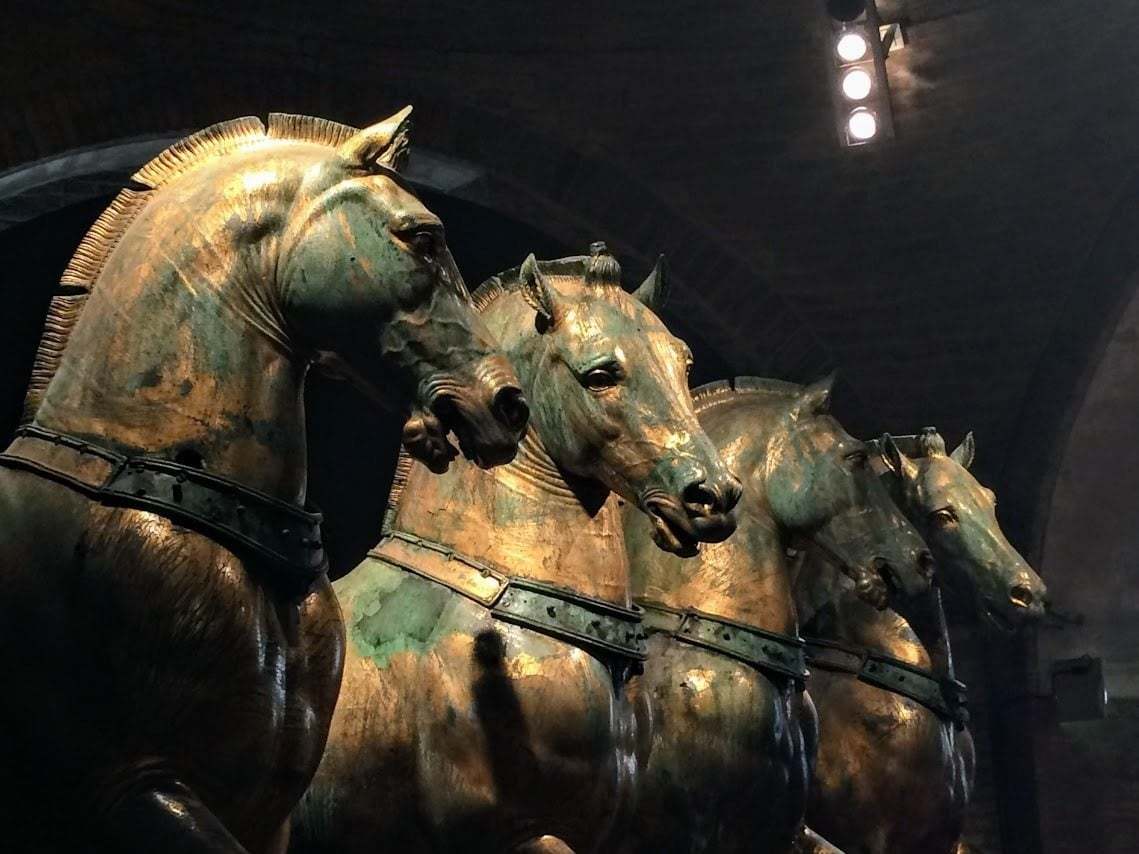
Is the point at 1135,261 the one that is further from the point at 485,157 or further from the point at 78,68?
the point at 78,68

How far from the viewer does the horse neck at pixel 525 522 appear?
A: 2.82 meters

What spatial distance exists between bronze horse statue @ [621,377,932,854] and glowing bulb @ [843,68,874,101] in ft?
9.23

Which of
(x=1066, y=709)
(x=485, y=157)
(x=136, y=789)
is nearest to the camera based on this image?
(x=136, y=789)

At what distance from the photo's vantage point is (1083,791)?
6750 millimetres

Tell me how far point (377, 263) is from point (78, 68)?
12.9 ft

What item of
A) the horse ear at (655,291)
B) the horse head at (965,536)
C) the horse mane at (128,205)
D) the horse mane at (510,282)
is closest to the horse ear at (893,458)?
the horse head at (965,536)

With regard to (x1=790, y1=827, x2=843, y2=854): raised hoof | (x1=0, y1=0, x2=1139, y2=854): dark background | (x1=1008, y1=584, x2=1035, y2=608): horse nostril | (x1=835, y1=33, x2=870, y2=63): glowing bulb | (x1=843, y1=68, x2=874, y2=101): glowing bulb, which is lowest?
(x1=790, y1=827, x2=843, y2=854): raised hoof

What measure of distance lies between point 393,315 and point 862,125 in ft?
15.7

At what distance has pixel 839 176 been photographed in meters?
6.84

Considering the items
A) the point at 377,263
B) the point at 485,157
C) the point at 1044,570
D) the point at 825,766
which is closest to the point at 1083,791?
the point at 1044,570

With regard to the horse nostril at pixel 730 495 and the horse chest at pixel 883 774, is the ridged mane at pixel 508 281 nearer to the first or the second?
the horse nostril at pixel 730 495

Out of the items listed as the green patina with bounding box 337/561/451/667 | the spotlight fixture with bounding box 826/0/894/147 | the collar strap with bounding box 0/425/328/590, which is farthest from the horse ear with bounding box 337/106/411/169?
the spotlight fixture with bounding box 826/0/894/147

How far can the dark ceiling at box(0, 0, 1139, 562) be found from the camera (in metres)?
6.42

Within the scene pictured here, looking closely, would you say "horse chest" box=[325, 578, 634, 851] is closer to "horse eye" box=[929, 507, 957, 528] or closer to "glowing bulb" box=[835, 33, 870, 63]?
"horse eye" box=[929, 507, 957, 528]
